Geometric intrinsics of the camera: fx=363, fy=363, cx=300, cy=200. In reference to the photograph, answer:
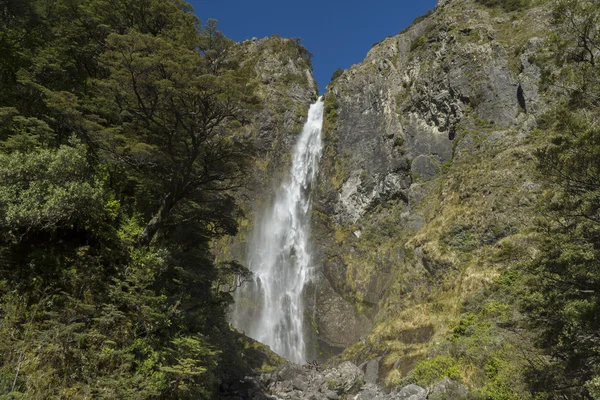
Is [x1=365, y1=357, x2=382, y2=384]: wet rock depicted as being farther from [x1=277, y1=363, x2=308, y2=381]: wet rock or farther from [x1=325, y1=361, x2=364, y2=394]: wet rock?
[x1=277, y1=363, x2=308, y2=381]: wet rock

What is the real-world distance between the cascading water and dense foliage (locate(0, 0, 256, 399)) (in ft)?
46.0

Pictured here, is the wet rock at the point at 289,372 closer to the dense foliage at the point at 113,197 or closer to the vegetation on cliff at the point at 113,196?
the vegetation on cliff at the point at 113,196

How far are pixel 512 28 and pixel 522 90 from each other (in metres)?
8.78

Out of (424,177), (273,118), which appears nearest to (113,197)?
(424,177)

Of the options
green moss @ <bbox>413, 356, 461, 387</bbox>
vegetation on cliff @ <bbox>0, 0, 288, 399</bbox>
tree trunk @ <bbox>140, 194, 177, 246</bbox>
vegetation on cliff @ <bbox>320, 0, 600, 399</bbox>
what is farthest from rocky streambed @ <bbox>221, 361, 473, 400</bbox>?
tree trunk @ <bbox>140, 194, 177, 246</bbox>

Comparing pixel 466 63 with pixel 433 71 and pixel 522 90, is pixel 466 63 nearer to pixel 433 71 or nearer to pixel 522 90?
pixel 433 71

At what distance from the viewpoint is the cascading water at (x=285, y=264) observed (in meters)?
29.4

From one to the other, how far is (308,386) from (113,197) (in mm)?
14301

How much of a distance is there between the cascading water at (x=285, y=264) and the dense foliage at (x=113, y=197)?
14020 millimetres

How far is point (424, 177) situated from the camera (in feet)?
96.9

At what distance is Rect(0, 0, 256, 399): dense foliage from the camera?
27.7 feet

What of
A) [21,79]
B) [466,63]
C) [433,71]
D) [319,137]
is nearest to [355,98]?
[319,137]

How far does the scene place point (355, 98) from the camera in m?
39.4

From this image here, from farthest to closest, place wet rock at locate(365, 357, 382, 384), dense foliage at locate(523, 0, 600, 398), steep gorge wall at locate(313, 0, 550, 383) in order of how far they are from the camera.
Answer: steep gorge wall at locate(313, 0, 550, 383) → wet rock at locate(365, 357, 382, 384) → dense foliage at locate(523, 0, 600, 398)
